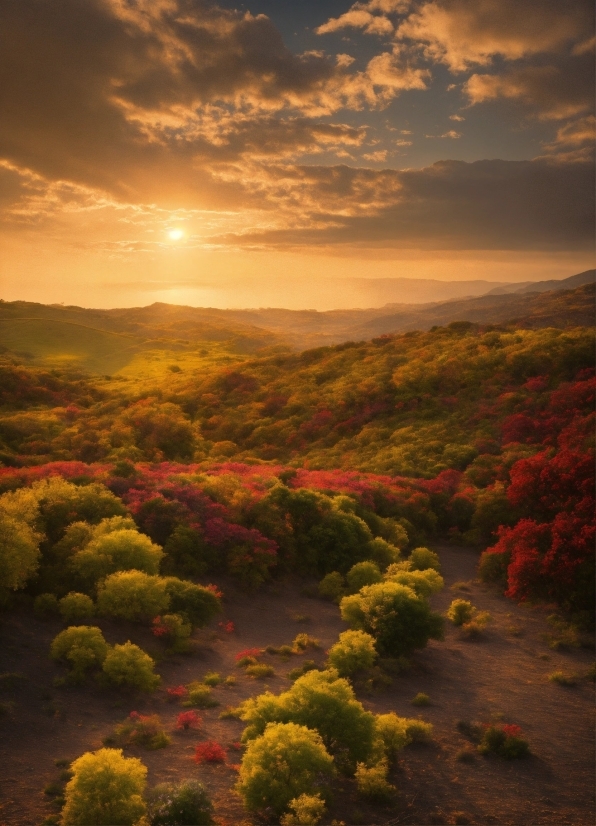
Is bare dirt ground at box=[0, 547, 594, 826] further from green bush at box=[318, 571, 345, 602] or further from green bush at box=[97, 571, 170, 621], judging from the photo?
green bush at box=[318, 571, 345, 602]

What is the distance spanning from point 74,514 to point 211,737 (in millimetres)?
10931

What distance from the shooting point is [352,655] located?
15.9 m

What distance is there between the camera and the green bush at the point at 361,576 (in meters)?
22.2

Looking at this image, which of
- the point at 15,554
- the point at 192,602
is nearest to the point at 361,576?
the point at 192,602

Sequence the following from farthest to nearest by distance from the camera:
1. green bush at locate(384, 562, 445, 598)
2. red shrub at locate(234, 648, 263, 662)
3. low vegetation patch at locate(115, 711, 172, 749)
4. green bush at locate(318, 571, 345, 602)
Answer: green bush at locate(318, 571, 345, 602), green bush at locate(384, 562, 445, 598), red shrub at locate(234, 648, 263, 662), low vegetation patch at locate(115, 711, 172, 749)

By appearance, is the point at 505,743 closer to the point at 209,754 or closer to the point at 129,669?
the point at 209,754

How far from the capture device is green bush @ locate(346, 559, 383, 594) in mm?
22244

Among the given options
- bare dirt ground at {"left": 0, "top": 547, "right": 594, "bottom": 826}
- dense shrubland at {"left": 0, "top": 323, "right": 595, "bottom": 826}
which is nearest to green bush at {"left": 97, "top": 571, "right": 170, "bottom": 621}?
dense shrubland at {"left": 0, "top": 323, "right": 595, "bottom": 826}

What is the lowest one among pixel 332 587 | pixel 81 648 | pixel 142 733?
pixel 332 587

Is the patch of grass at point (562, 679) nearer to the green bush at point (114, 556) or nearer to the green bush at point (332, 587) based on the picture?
the green bush at point (332, 587)

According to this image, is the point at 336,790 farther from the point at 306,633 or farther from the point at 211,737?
the point at 306,633

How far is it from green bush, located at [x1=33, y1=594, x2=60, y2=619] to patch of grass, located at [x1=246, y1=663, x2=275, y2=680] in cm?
626

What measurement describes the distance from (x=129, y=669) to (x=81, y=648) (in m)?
1.40

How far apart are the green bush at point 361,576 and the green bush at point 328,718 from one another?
32.6 feet
